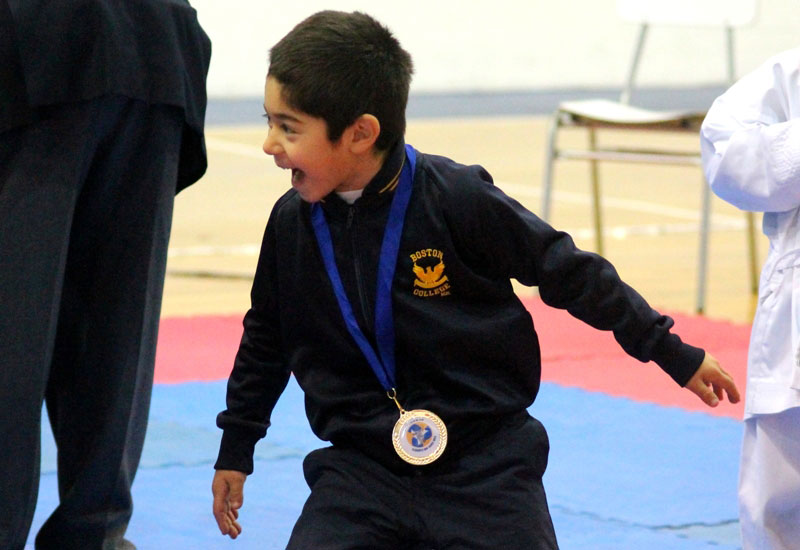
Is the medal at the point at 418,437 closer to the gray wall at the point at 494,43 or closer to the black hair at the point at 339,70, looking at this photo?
the black hair at the point at 339,70

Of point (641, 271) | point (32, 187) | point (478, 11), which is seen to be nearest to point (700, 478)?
point (32, 187)

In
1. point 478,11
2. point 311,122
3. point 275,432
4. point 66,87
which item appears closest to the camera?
point 311,122

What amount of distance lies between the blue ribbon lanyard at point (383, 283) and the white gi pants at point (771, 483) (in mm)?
693

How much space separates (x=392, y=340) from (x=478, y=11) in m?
12.5

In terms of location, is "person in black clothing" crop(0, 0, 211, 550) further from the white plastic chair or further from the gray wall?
the gray wall

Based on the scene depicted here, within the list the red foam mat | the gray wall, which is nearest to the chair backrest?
the red foam mat

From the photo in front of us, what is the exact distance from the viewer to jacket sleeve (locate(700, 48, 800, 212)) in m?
2.14

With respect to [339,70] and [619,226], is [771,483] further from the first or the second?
[619,226]

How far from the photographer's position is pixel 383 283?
1.84 metres

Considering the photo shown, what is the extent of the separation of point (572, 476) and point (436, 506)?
4.20ft

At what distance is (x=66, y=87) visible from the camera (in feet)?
6.72

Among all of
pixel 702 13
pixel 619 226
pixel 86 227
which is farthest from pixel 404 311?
pixel 619 226

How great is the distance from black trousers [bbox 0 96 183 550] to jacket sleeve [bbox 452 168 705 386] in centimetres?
61

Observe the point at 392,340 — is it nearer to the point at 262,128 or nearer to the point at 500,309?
the point at 500,309
